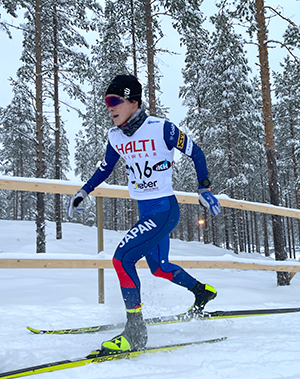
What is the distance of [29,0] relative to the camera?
10.5 metres

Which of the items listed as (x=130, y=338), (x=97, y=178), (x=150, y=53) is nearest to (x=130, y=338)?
(x=130, y=338)

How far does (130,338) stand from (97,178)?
1.49m

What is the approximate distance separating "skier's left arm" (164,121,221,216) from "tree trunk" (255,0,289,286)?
5.38 metres

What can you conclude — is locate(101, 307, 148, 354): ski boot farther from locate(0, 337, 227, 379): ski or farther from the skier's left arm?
the skier's left arm

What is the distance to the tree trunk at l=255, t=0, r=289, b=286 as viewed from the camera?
7.38 m

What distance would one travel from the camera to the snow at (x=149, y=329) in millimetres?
2045

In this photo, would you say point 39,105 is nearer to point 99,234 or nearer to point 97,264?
point 99,234

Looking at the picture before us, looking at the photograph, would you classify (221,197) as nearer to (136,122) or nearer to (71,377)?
(136,122)

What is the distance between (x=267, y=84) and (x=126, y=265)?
692 cm

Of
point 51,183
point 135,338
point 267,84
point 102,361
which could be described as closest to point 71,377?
point 102,361

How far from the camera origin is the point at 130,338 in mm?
2279

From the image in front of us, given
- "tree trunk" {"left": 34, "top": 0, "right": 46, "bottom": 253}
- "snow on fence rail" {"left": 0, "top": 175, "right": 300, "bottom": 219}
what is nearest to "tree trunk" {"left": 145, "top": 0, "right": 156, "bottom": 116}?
"tree trunk" {"left": 34, "top": 0, "right": 46, "bottom": 253}

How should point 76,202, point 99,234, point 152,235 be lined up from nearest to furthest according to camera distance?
point 152,235
point 76,202
point 99,234

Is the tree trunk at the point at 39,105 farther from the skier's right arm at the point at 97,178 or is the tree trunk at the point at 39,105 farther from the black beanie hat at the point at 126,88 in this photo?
the black beanie hat at the point at 126,88
